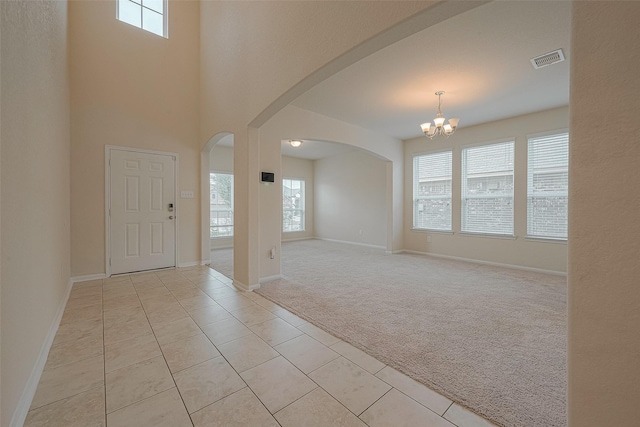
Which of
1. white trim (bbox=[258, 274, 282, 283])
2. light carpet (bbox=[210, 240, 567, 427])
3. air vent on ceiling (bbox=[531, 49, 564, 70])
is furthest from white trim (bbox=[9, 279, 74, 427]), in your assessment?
air vent on ceiling (bbox=[531, 49, 564, 70])

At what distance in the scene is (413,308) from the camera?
9.48ft

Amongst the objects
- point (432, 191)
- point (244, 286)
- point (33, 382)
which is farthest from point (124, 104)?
point (432, 191)

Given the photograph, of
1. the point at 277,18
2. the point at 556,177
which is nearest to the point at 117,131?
the point at 277,18

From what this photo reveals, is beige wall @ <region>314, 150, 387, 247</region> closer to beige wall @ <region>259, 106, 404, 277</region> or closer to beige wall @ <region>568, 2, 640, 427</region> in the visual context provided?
beige wall @ <region>259, 106, 404, 277</region>

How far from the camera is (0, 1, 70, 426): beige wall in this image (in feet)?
4.16

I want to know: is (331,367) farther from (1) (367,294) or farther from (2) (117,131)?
(2) (117,131)

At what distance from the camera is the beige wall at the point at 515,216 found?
4.41 metres

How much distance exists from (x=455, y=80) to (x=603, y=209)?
316 centimetres

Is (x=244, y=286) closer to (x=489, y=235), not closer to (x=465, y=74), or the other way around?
(x=465, y=74)

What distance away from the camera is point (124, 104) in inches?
167

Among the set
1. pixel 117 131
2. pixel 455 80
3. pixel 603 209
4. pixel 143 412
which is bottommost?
pixel 143 412

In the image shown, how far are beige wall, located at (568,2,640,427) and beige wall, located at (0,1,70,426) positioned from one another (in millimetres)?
2439

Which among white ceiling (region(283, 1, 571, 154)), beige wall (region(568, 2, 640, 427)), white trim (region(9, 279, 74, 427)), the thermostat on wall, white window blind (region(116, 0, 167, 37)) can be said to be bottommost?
white trim (region(9, 279, 74, 427))

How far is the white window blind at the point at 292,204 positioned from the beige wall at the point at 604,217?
308 inches
